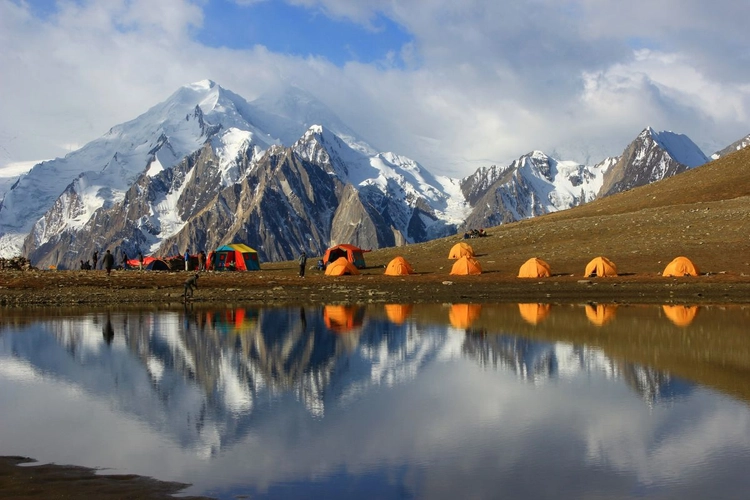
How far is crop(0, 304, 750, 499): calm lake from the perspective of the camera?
14344 millimetres

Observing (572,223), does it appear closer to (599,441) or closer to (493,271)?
(493,271)

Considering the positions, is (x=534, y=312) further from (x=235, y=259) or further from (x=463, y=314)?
(x=235, y=259)

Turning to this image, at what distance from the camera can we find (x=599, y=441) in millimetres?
16781

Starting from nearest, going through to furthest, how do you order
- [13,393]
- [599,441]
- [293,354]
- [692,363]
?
[599,441], [13,393], [692,363], [293,354]

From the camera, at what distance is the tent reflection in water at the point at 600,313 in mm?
38959

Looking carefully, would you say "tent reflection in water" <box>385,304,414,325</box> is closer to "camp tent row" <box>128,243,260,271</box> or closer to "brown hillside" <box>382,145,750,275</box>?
"brown hillside" <box>382,145,750,275</box>

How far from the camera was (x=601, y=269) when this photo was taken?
6625cm

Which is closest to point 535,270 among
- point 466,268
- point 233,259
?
point 466,268

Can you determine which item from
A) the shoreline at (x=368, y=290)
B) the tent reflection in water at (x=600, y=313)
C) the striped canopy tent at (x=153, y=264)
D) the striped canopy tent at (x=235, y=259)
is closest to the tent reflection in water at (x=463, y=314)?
the shoreline at (x=368, y=290)

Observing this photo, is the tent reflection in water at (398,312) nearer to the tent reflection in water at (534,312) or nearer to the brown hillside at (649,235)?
the tent reflection in water at (534,312)

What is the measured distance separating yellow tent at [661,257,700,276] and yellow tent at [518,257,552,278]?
902 cm

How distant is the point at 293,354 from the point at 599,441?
46.8 feet

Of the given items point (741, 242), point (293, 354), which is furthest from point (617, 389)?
point (741, 242)

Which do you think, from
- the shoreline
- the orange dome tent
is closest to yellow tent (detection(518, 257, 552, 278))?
the shoreline
